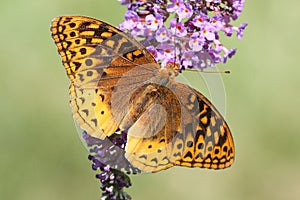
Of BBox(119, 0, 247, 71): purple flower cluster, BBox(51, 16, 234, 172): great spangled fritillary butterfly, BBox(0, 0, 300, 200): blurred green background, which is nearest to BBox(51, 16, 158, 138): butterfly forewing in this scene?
BBox(51, 16, 234, 172): great spangled fritillary butterfly

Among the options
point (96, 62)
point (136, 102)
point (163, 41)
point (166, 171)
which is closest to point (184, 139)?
point (136, 102)

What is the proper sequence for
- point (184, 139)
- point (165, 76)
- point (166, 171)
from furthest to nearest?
point (166, 171) < point (165, 76) < point (184, 139)

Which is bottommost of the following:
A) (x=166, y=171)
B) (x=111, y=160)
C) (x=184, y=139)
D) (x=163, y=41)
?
(x=111, y=160)

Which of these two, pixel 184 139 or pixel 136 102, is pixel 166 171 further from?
pixel 184 139

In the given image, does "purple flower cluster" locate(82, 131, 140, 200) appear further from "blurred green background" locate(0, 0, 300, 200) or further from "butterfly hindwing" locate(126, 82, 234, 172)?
"blurred green background" locate(0, 0, 300, 200)
